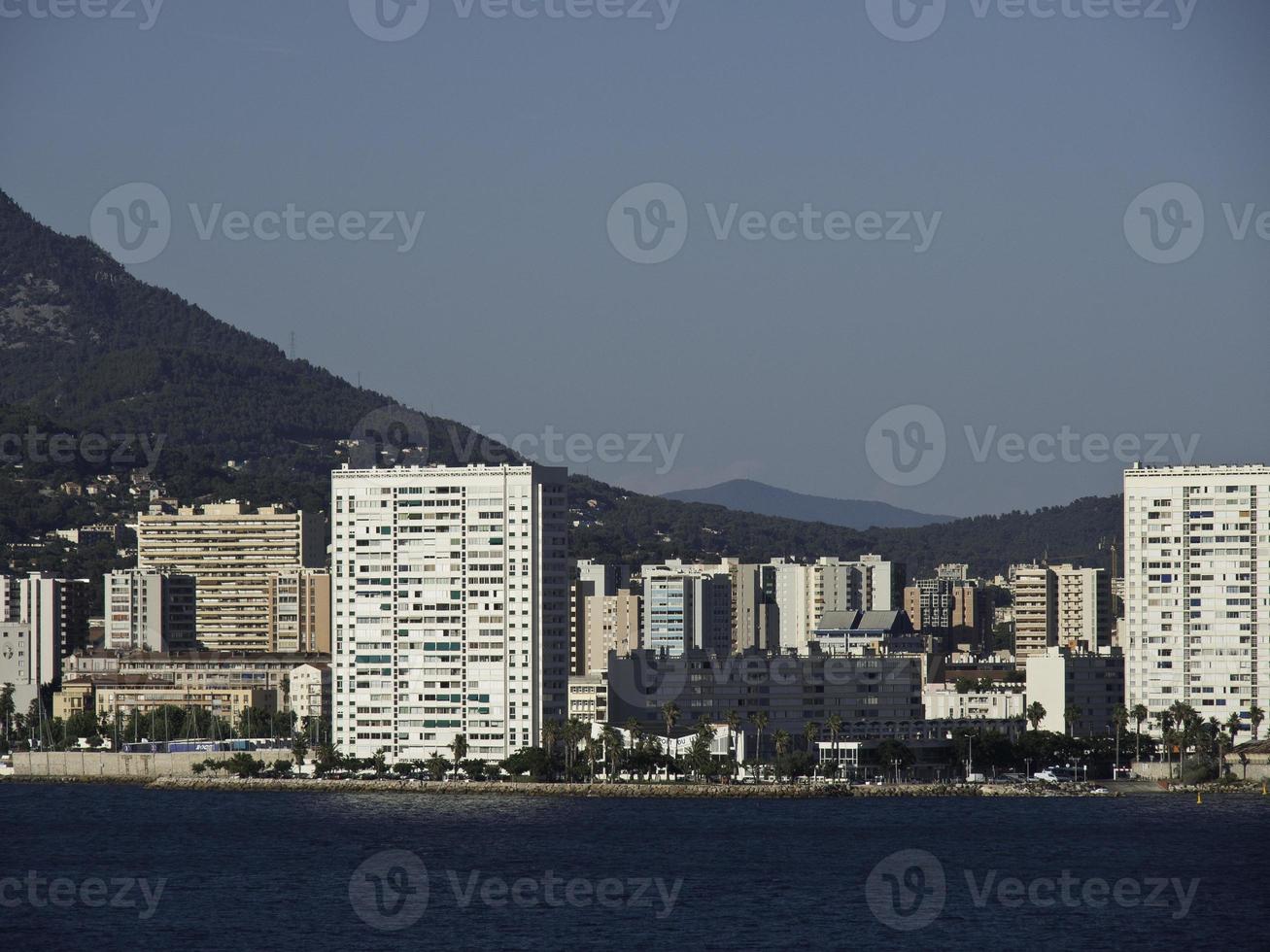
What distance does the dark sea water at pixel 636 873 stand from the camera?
188 ft

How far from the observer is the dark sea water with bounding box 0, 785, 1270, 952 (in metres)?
57.4

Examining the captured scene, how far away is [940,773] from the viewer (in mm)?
100438

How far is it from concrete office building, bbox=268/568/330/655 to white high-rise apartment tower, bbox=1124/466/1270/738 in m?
64.4

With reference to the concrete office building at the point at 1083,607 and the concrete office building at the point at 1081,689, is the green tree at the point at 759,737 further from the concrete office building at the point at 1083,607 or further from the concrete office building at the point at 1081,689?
the concrete office building at the point at 1083,607

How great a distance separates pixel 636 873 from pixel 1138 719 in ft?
123

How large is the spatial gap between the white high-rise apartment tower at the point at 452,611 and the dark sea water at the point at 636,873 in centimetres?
421

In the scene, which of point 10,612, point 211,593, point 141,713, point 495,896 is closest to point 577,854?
point 495,896

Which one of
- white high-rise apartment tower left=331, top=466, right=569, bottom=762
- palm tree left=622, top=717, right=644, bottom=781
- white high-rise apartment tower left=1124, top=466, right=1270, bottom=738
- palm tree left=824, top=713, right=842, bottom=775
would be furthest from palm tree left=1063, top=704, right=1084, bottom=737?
white high-rise apartment tower left=331, top=466, right=569, bottom=762

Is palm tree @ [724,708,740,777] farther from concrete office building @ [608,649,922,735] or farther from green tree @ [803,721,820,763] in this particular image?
green tree @ [803,721,820,763]

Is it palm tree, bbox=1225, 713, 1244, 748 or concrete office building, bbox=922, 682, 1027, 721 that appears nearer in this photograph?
palm tree, bbox=1225, 713, 1244, 748

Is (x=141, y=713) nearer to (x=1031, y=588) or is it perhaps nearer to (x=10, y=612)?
(x=10, y=612)

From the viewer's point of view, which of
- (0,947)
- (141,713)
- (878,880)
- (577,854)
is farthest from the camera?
(141,713)

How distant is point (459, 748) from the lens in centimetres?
9281

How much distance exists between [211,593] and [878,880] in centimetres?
10390
